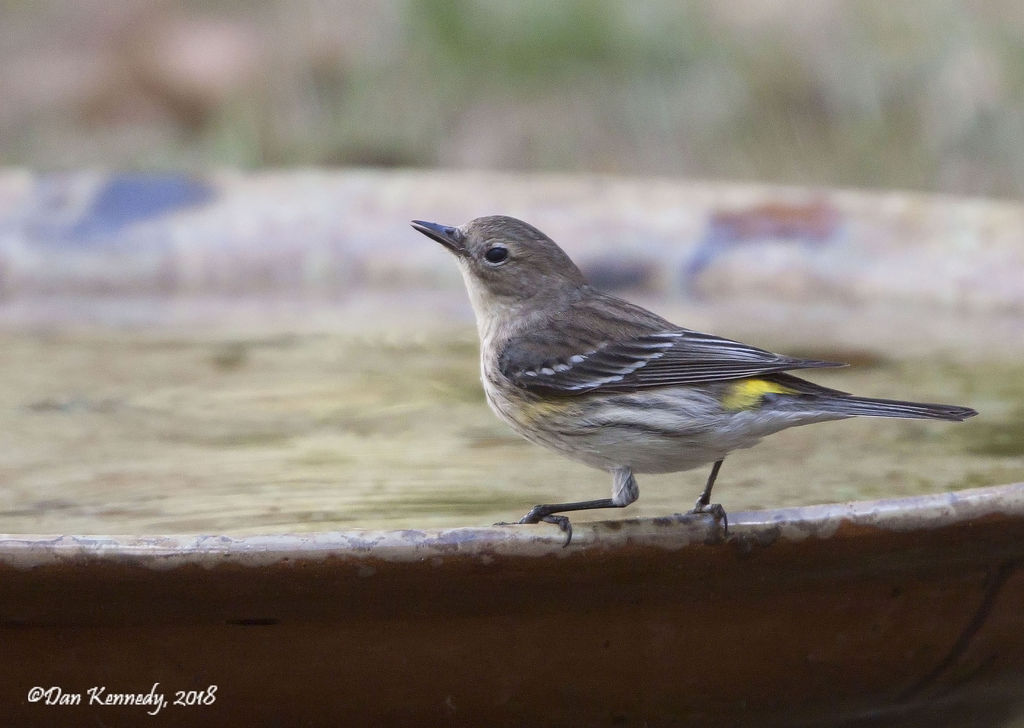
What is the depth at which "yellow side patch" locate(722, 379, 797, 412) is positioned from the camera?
2996 millimetres

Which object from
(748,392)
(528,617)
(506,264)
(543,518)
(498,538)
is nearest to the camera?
(498,538)

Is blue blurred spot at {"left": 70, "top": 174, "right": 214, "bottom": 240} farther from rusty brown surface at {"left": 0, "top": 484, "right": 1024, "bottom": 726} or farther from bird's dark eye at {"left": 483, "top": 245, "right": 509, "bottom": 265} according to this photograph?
rusty brown surface at {"left": 0, "top": 484, "right": 1024, "bottom": 726}

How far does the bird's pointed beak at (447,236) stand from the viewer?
3.67 metres

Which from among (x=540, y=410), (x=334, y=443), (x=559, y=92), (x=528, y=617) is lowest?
(x=334, y=443)

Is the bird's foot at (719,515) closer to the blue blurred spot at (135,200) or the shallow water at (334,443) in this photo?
the shallow water at (334,443)

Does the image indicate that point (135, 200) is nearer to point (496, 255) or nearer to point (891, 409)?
point (496, 255)

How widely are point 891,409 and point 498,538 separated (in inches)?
36.6

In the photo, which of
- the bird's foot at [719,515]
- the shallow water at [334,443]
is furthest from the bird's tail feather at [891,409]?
the bird's foot at [719,515]

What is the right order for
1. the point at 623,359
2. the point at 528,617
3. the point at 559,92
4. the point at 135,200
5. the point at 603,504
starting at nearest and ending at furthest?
the point at 528,617 < the point at 603,504 < the point at 623,359 < the point at 135,200 < the point at 559,92

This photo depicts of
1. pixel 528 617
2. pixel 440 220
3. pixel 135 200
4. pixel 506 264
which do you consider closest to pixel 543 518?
pixel 528 617

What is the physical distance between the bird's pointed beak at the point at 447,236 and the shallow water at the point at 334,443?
22.3 inches

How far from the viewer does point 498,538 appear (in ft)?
7.63

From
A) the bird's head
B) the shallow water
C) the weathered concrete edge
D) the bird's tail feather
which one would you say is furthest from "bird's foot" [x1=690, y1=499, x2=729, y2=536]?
the bird's head

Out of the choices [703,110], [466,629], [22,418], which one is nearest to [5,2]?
[703,110]
